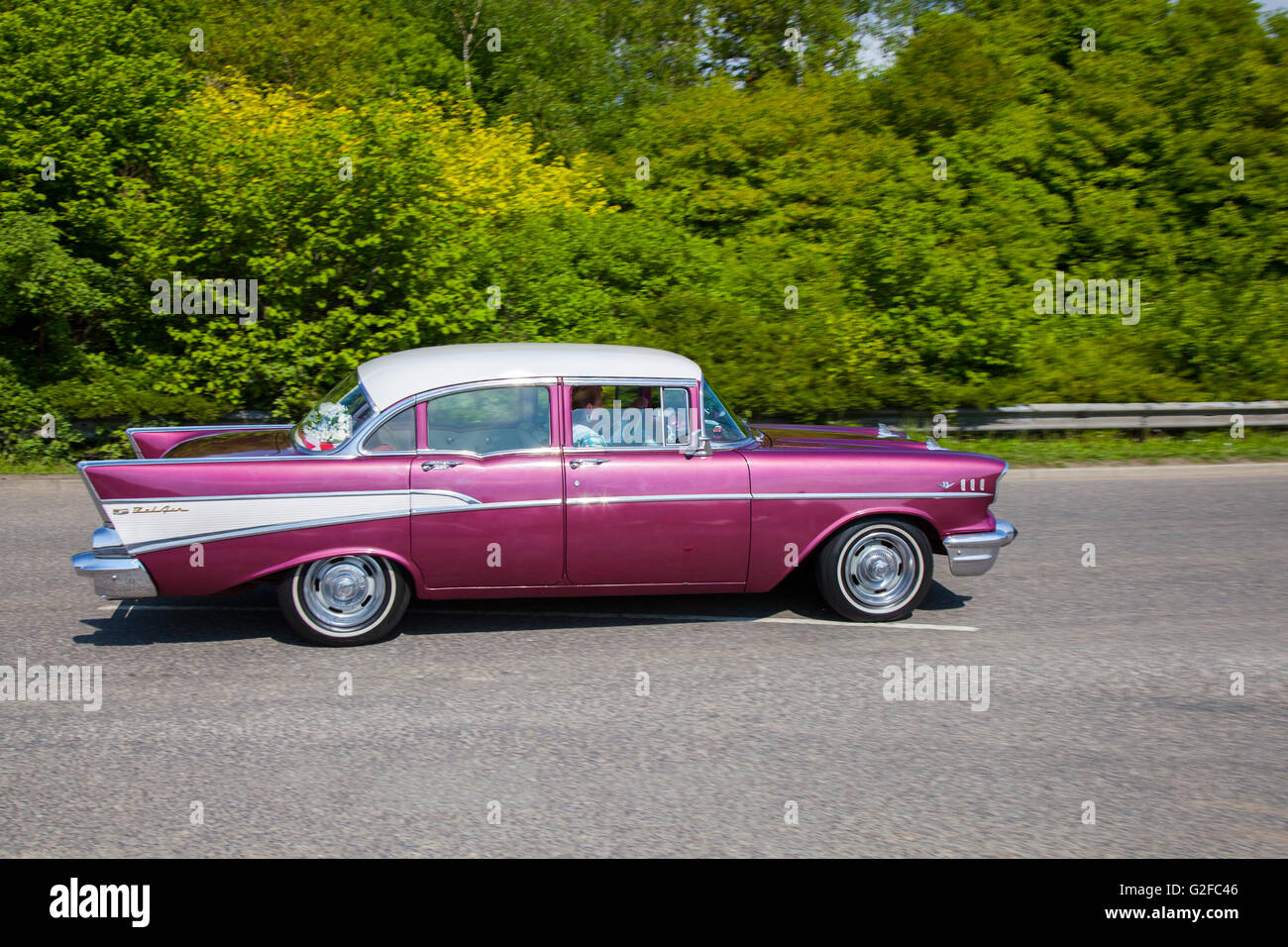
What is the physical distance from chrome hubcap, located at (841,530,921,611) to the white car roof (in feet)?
4.99

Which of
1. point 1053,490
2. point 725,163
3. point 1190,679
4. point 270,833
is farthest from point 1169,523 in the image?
point 725,163

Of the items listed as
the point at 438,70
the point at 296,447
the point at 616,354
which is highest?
the point at 438,70

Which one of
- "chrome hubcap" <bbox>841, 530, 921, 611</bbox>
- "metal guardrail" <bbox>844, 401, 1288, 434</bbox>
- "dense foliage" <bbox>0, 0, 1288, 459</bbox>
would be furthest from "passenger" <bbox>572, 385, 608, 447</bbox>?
"metal guardrail" <bbox>844, 401, 1288, 434</bbox>

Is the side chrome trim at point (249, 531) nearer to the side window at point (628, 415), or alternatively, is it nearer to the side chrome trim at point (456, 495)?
the side chrome trim at point (456, 495)

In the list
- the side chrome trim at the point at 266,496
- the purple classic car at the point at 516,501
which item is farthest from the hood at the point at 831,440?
the side chrome trim at the point at 266,496

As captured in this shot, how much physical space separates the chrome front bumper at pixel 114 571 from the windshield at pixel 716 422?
3.32 meters

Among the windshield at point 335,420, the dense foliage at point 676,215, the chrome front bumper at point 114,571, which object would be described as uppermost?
the dense foliage at point 676,215

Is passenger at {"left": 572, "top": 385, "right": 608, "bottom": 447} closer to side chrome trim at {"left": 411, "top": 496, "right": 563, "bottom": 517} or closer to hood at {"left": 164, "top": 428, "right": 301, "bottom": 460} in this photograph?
side chrome trim at {"left": 411, "top": 496, "right": 563, "bottom": 517}

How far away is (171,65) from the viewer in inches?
658

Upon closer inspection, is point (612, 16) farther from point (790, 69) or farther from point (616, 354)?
point (616, 354)

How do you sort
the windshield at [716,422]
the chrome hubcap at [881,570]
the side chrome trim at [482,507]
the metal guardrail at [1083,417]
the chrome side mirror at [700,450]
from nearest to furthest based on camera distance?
the side chrome trim at [482,507] → the chrome side mirror at [700,450] → the windshield at [716,422] → the chrome hubcap at [881,570] → the metal guardrail at [1083,417]

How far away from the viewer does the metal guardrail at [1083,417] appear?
1517 cm

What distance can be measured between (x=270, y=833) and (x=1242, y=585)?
6973 mm

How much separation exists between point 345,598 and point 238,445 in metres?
1.23
